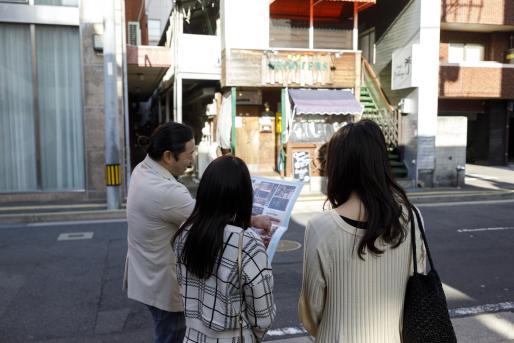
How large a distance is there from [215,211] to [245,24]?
13.8 m

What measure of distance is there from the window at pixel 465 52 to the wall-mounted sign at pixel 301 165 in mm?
9287

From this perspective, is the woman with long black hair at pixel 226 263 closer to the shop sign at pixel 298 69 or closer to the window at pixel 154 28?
the shop sign at pixel 298 69

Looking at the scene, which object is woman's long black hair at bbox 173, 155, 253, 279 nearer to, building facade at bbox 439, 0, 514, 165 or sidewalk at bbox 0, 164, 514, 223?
sidewalk at bbox 0, 164, 514, 223

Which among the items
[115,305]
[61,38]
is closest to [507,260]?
[115,305]

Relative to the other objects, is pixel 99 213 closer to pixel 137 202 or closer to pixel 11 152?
pixel 11 152

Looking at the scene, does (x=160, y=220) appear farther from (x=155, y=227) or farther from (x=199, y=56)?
(x=199, y=56)

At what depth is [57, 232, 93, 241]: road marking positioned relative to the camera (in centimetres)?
853

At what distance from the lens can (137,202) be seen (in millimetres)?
2848

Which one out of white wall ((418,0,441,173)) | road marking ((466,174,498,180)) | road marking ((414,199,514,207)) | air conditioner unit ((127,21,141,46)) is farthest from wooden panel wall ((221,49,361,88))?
road marking ((466,174,498,180))

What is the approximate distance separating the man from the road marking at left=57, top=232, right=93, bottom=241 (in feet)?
19.9

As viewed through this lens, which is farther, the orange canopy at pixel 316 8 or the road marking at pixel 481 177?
the road marking at pixel 481 177

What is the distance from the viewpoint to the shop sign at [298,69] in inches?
598

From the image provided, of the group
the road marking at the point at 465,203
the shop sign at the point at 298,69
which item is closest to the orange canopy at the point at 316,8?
the shop sign at the point at 298,69

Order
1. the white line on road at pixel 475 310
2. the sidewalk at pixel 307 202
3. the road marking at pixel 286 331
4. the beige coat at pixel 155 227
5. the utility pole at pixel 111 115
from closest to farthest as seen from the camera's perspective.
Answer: the beige coat at pixel 155 227
the road marking at pixel 286 331
the white line on road at pixel 475 310
the sidewalk at pixel 307 202
the utility pole at pixel 111 115
